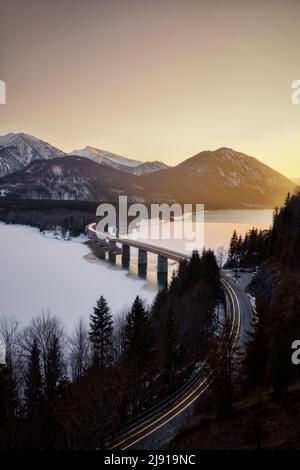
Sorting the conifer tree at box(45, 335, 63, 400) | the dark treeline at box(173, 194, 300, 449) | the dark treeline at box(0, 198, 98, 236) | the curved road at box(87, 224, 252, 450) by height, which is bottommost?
the curved road at box(87, 224, 252, 450)

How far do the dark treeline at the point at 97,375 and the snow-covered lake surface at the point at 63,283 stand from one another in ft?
19.0

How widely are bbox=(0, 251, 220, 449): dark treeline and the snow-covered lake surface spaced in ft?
19.0

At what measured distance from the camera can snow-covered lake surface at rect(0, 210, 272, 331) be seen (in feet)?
109

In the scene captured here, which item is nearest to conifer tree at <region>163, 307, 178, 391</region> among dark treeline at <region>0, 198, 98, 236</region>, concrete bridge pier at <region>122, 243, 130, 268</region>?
concrete bridge pier at <region>122, 243, 130, 268</region>

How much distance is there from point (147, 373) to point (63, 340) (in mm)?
8370

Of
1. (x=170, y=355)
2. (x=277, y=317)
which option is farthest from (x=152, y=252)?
(x=277, y=317)

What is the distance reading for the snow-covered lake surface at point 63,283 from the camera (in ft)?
109

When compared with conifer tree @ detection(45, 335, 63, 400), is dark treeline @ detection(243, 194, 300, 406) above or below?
above

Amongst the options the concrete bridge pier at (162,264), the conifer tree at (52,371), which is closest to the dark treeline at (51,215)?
the concrete bridge pier at (162,264)

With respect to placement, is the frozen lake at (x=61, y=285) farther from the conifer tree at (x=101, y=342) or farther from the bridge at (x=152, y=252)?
the conifer tree at (x=101, y=342)

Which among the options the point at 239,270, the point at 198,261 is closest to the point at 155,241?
the point at 239,270

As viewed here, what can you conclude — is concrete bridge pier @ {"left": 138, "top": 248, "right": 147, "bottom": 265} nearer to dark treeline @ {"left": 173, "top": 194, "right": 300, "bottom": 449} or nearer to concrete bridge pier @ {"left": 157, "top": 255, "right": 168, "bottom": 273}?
concrete bridge pier @ {"left": 157, "top": 255, "right": 168, "bottom": 273}
